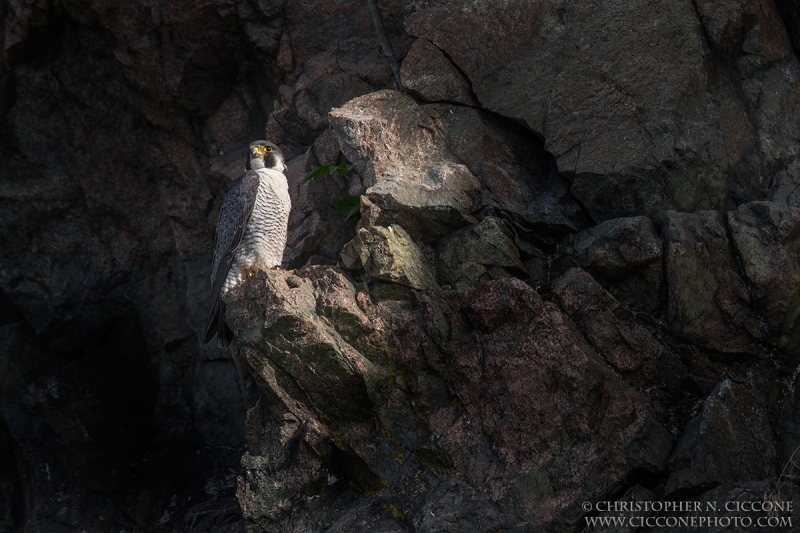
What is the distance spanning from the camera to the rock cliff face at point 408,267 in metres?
3.75

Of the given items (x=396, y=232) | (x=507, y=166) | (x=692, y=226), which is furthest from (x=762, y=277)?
(x=396, y=232)

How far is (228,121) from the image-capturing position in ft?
21.8

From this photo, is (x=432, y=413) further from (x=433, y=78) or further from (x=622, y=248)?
(x=433, y=78)

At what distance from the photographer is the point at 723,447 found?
346 centimetres

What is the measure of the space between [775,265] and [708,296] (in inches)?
14.1

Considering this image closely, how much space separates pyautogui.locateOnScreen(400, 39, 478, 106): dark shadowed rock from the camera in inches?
198

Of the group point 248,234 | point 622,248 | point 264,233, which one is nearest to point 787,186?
point 622,248

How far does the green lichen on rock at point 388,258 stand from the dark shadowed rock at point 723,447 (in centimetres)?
151

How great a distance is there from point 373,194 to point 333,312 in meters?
0.84

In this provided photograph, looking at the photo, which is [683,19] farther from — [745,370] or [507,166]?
[745,370]

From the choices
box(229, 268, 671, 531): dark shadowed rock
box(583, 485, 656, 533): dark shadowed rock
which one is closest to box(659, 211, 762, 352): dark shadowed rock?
box(229, 268, 671, 531): dark shadowed rock

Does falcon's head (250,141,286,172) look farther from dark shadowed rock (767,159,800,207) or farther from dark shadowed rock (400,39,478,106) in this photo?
dark shadowed rock (767,159,800,207)

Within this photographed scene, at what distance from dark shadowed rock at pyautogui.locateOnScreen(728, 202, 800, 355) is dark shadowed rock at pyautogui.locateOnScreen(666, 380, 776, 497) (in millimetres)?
541

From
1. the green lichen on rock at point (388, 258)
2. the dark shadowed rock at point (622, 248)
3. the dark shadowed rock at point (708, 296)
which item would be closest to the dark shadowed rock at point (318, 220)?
the green lichen on rock at point (388, 258)
